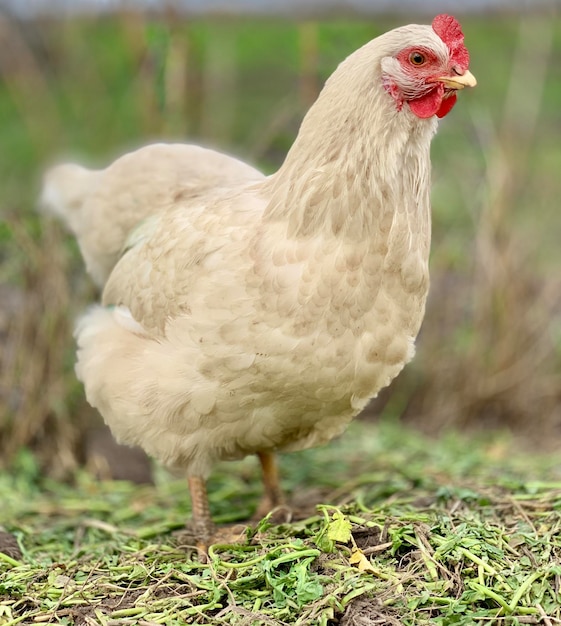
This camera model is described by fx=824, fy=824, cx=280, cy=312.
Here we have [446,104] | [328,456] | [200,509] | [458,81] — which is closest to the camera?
[458,81]

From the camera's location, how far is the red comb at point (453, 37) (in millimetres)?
2670

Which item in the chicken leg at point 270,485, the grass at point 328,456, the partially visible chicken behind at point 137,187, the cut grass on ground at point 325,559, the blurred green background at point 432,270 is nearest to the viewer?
the cut grass on ground at point 325,559

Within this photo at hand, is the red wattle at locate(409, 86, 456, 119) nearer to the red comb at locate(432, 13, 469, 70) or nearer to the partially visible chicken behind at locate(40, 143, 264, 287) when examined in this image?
the red comb at locate(432, 13, 469, 70)

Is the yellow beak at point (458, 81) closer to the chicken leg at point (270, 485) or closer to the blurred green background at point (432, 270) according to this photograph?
the chicken leg at point (270, 485)

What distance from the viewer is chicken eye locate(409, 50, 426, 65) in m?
2.65

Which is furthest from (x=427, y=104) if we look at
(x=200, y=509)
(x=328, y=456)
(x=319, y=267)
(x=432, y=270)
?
(x=432, y=270)

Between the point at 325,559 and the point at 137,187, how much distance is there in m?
1.82

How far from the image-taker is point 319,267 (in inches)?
107

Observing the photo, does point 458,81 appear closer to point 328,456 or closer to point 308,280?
point 308,280

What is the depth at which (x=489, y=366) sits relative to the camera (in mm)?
5180

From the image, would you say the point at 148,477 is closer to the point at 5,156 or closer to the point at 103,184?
the point at 103,184

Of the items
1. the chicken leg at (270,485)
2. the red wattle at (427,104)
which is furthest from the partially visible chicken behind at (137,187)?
the chicken leg at (270,485)

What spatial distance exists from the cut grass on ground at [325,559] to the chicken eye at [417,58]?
1.58 m

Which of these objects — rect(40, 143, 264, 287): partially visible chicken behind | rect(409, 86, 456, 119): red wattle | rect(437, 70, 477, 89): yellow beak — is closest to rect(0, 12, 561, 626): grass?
rect(40, 143, 264, 287): partially visible chicken behind
